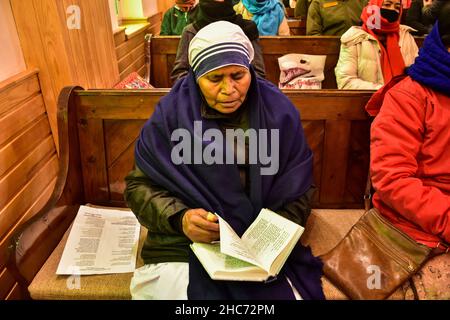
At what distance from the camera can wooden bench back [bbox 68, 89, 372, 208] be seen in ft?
6.26

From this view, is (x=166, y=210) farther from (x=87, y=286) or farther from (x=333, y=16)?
(x=333, y=16)

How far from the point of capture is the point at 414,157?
1477 mm

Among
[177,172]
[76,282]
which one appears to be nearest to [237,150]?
[177,172]

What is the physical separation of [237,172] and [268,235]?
0.83ft

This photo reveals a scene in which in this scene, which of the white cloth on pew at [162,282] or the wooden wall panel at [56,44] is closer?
the white cloth on pew at [162,282]

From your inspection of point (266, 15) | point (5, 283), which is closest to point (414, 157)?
point (5, 283)

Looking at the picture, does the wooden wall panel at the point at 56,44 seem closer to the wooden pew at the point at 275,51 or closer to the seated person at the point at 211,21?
the seated person at the point at 211,21

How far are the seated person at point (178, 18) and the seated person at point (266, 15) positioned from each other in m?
0.55

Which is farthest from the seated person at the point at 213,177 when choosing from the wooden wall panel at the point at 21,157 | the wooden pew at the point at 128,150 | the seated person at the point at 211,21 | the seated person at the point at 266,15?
the seated person at the point at 266,15

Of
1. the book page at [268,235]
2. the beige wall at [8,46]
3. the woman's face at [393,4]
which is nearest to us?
the book page at [268,235]

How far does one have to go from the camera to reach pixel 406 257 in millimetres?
1421

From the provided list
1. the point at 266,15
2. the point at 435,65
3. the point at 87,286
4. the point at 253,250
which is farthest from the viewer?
the point at 266,15

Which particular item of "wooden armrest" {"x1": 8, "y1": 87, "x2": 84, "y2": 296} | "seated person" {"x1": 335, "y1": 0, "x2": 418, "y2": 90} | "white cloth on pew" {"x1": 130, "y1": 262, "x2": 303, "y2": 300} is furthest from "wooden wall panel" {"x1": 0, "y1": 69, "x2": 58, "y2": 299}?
"seated person" {"x1": 335, "y1": 0, "x2": 418, "y2": 90}

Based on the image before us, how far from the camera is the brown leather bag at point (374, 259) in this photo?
141 cm
